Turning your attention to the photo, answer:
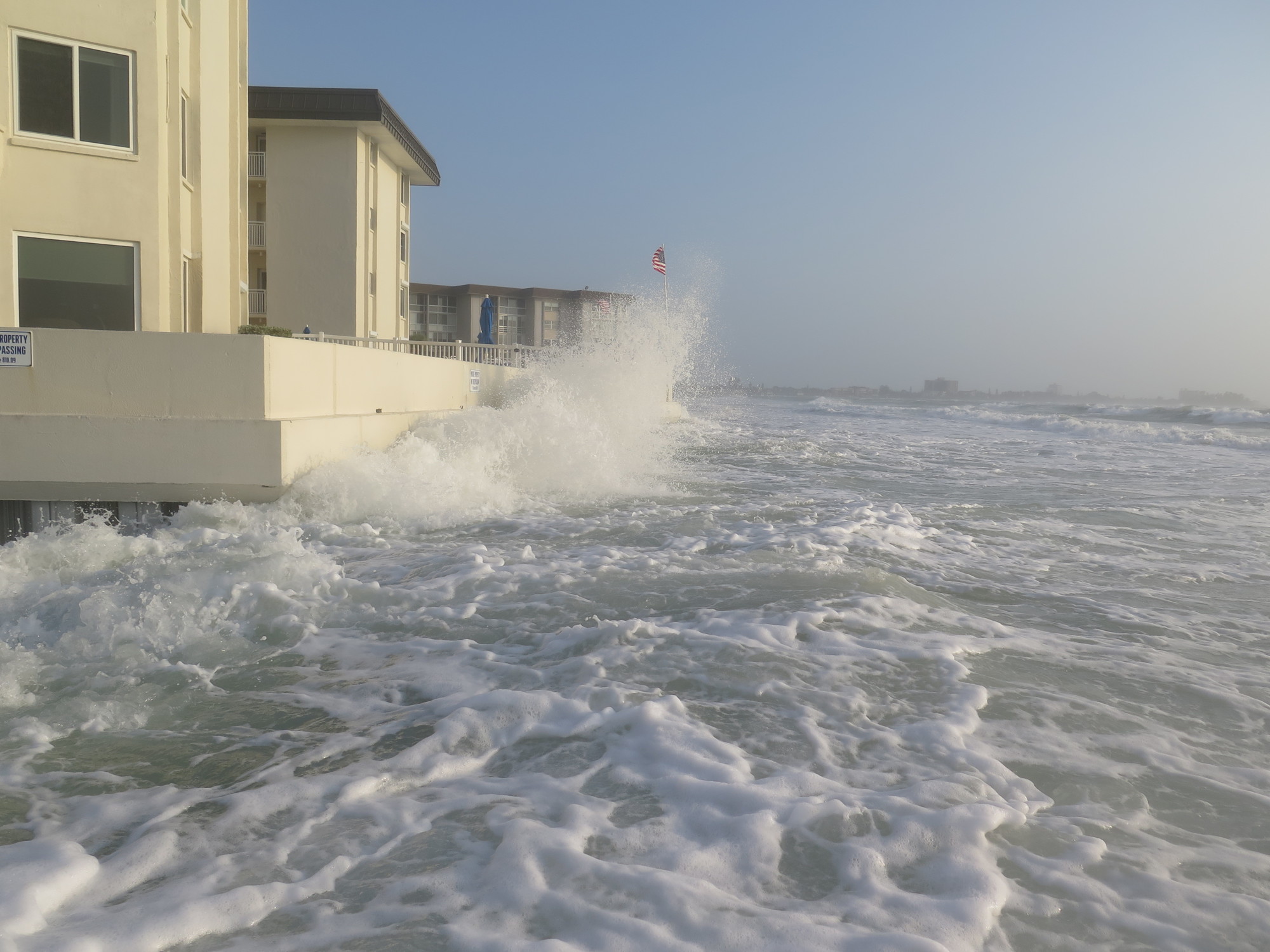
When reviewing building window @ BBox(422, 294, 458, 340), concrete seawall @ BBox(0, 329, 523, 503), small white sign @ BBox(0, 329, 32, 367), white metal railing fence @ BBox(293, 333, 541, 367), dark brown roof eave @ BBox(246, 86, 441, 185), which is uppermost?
dark brown roof eave @ BBox(246, 86, 441, 185)

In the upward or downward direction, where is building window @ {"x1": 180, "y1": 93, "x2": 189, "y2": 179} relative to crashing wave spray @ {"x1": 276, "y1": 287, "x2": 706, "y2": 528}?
upward

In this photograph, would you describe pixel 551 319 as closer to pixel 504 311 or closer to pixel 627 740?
pixel 504 311

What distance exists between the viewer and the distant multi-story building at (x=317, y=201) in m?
28.6

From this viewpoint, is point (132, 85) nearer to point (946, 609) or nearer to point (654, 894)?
point (946, 609)

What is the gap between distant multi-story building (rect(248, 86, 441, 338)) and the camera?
1125 inches

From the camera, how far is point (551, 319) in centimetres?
6944

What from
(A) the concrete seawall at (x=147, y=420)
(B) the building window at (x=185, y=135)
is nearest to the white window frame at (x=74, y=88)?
(B) the building window at (x=185, y=135)

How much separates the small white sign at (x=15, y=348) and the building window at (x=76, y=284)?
423 centimetres

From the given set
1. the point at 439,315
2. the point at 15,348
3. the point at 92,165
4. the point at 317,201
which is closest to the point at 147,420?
the point at 15,348

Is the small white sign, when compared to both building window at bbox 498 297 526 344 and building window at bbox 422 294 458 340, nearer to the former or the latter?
building window at bbox 422 294 458 340

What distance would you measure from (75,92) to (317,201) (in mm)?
18498

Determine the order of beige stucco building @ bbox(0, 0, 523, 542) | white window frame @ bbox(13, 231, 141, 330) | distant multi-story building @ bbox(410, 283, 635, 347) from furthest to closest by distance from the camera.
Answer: distant multi-story building @ bbox(410, 283, 635, 347), white window frame @ bbox(13, 231, 141, 330), beige stucco building @ bbox(0, 0, 523, 542)

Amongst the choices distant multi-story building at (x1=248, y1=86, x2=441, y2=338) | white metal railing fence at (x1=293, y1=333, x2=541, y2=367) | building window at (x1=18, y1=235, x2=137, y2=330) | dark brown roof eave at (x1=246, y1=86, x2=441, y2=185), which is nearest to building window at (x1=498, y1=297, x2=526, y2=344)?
distant multi-story building at (x1=248, y1=86, x2=441, y2=338)

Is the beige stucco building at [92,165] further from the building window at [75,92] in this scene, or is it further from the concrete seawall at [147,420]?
the concrete seawall at [147,420]
